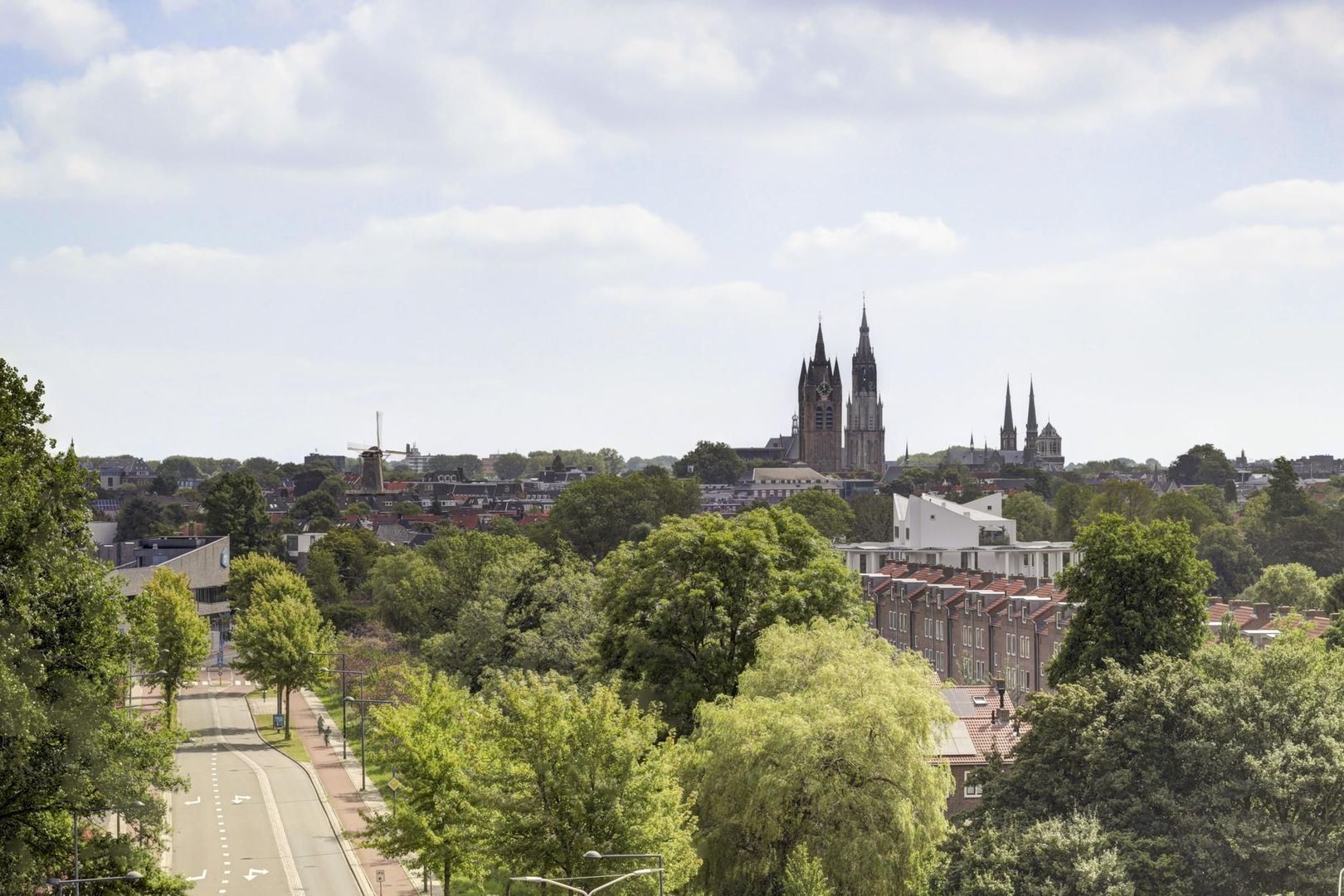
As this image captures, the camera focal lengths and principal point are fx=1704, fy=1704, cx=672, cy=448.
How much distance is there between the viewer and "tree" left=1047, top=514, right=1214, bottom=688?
59.9 m

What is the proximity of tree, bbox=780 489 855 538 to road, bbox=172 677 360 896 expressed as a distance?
101 metres

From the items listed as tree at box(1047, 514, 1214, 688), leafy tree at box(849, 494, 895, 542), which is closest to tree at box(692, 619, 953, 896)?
tree at box(1047, 514, 1214, 688)

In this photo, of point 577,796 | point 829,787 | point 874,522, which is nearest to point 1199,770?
point 829,787

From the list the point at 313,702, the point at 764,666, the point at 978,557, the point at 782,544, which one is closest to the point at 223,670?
the point at 313,702

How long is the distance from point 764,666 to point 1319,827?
1534cm

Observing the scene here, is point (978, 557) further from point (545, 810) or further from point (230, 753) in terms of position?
point (545, 810)

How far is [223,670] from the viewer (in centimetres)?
12012

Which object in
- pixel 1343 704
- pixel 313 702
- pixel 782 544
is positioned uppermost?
pixel 782 544

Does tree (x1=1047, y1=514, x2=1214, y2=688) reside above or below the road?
above

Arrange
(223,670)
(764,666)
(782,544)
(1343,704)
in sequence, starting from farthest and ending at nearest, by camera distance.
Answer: (223,670), (782,544), (764,666), (1343,704)

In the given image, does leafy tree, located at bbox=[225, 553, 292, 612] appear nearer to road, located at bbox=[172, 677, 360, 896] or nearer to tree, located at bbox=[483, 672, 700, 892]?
road, located at bbox=[172, 677, 360, 896]

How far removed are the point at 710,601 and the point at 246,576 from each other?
243 ft

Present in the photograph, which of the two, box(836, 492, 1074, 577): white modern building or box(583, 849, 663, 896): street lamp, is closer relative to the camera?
box(583, 849, 663, 896): street lamp

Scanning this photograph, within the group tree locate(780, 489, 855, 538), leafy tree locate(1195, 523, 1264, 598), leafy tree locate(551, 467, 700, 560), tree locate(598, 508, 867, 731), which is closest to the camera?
tree locate(598, 508, 867, 731)
